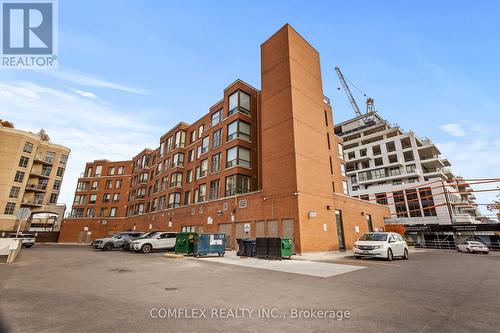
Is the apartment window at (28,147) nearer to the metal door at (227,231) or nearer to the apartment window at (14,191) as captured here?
the apartment window at (14,191)

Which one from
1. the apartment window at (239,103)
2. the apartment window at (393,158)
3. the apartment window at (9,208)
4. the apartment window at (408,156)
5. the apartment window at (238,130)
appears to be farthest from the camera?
the apartment window at (393,158)

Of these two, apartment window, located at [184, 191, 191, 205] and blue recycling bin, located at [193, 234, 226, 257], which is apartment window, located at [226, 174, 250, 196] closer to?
blue recycling bin, located at [193, 234, 226, 257]

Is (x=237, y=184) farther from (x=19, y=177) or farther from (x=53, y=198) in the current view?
(x=53, y=198)

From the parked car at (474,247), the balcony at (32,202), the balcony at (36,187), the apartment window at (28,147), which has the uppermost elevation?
the apartment window at (28,147)

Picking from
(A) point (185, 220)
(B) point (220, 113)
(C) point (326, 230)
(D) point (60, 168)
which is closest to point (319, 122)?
(C) point (326, 230)

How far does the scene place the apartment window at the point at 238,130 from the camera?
2706cm

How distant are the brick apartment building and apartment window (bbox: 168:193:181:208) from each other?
0.50ft

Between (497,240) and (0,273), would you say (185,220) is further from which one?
(497,240)

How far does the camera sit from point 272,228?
20.1 meters

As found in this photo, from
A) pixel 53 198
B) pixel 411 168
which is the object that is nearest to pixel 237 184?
pixel 411 168

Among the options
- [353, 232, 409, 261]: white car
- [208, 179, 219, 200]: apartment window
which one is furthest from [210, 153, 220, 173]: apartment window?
[353, 232, 409, 261]: white car

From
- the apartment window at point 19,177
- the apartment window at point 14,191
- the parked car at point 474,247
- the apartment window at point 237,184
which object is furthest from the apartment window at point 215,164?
the apartment window at point 19,177

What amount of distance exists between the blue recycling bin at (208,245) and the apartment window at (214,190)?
32.2 feet

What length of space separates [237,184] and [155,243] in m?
9.46
